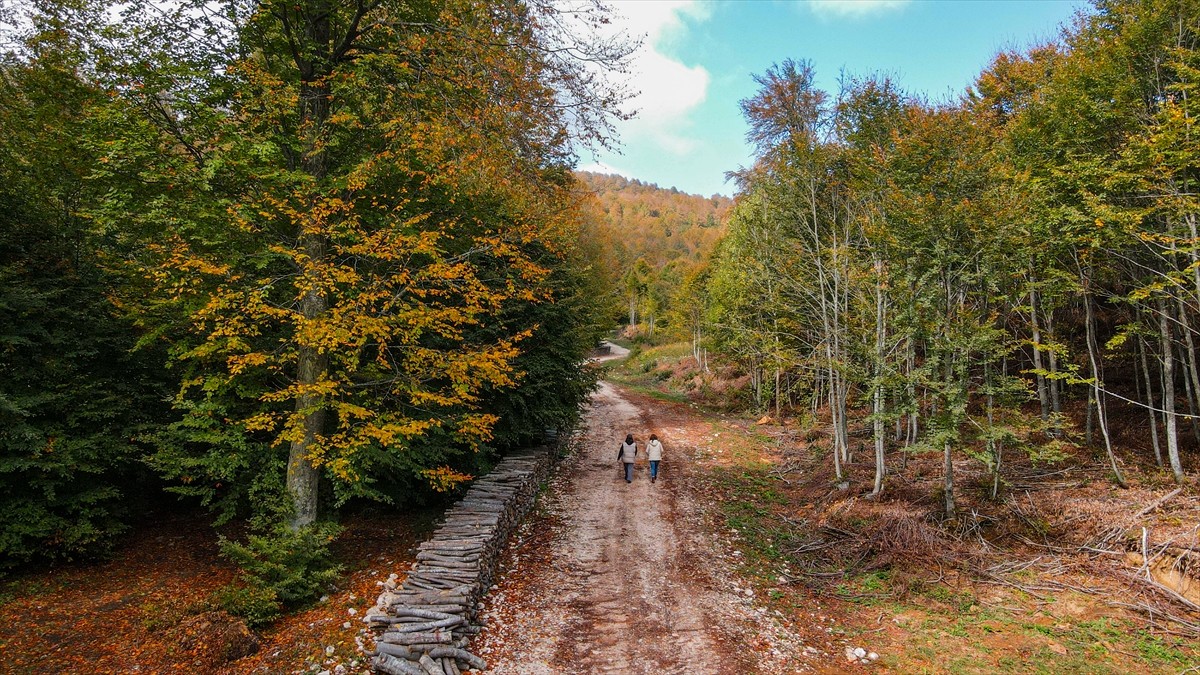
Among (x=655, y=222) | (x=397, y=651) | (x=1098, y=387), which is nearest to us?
(x=397, y=651)

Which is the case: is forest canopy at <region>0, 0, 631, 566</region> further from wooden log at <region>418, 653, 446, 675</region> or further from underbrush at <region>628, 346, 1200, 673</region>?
underbrush at <region>628, 346, 1200, 673</region>

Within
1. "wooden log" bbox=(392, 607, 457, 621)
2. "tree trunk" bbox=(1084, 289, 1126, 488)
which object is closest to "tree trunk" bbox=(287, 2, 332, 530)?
"wooden log" bbox=(392, 607, 457, 621)

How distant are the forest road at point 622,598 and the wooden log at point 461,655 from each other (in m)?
0.17

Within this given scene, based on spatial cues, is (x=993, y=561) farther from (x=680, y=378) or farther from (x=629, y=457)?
(x=680, y=378)

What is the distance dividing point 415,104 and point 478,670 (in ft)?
29.7

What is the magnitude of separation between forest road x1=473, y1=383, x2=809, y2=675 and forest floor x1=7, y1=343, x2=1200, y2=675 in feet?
0.12

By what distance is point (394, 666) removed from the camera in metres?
6.41

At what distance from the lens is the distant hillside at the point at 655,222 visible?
6462 cm

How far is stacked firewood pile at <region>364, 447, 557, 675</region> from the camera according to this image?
6590 mm

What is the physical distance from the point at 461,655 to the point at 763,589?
5479mm

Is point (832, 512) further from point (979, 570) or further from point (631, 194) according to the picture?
point (631, 194)

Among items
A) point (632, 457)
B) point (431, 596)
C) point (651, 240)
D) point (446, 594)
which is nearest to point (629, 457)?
point (632, 457)

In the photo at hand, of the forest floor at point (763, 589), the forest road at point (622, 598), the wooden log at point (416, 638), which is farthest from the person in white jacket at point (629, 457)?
the wooden log at point (416, 638)

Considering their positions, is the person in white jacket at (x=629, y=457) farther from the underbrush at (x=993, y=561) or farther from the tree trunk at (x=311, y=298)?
the tree trunk at (x=311, y=298)
